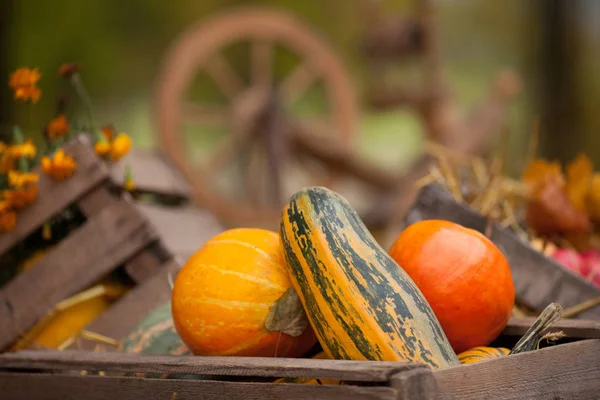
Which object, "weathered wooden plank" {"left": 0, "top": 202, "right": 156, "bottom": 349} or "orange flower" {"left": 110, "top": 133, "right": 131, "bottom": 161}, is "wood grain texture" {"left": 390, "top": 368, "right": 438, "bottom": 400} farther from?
"orange flower" {"left": 110, "top": 133, "right": 131, "bottom": 161}

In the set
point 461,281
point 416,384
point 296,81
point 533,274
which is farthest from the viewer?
point 296,81

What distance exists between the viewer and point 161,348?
53.0 inches

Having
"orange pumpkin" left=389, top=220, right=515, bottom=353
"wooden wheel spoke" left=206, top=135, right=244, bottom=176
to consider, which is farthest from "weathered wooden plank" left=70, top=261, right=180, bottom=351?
"wooden wheel spoke" left=206, top=135, right=244, bottom=176

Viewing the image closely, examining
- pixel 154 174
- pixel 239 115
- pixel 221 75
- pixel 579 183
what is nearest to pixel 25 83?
pixel 154 174

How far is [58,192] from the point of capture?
1554mm

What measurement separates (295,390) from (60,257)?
0.76 metres

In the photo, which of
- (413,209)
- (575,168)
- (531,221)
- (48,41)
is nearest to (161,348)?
(413,209)

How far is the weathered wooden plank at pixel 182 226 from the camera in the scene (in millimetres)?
1733

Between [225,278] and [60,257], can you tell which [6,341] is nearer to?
[60,257]

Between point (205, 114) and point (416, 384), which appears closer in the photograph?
point (416, 384)

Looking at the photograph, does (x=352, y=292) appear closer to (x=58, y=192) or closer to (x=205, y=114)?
(x=58, y=192)

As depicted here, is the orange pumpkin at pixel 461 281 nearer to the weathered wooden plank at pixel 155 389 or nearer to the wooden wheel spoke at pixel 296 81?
the weathered wooden plank at pixel 155 389

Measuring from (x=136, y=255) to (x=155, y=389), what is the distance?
→ 0.55m

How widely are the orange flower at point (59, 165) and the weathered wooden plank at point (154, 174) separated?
0.20 meters
